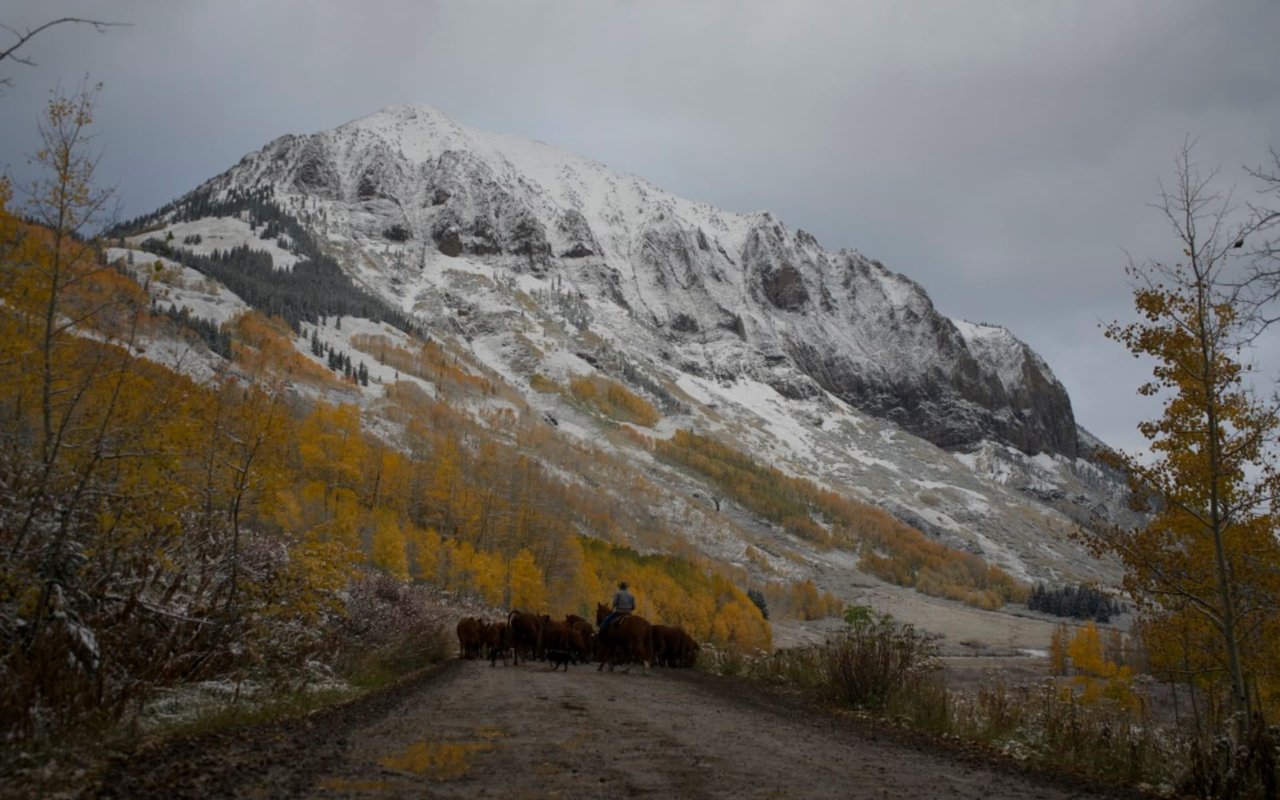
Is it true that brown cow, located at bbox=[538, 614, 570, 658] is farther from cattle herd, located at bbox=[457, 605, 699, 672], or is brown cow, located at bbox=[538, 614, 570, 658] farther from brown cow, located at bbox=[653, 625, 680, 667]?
brown cow, located at bbox=[653, 625, 680, 667]

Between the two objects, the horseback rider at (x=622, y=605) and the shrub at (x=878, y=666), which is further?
the horseback rider at (x=622, y=605)

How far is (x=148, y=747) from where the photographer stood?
6.84 metres

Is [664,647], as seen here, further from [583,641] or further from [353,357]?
[353,357]

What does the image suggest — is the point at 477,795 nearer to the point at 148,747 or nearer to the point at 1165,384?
the point at 148,747

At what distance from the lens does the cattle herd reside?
2058 cm

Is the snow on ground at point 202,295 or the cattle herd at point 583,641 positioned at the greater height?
the snow on ground at point 202,295

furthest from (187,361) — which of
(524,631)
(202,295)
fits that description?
(202,295)

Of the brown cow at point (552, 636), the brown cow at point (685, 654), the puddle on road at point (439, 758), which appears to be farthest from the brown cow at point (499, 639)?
the puddle on road at point (439, 758)

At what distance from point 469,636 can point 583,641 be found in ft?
14.8

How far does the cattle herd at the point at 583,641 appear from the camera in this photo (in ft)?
67.5

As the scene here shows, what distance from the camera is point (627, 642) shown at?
20.6m

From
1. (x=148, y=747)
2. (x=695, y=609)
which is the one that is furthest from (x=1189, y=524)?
(x=695, y=609)

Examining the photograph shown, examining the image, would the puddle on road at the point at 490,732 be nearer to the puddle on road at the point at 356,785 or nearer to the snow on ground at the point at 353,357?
the puddle on road at the point at 356,785

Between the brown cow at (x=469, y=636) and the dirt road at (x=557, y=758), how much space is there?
12780 millimetres
